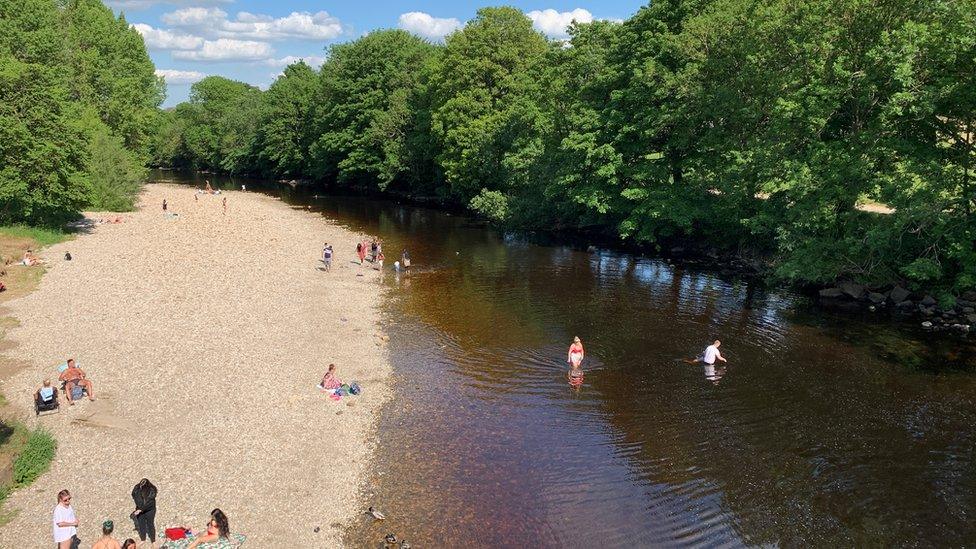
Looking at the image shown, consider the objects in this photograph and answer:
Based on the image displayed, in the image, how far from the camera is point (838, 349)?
2683cm

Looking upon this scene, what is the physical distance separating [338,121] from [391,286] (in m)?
55.9

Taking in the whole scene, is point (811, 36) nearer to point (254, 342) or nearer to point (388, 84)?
point (254, 342)

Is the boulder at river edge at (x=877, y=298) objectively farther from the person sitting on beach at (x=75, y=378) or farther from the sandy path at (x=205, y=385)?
the person sitting on beach at (x=75, y=378)

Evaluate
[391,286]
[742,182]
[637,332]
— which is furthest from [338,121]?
[637,332]

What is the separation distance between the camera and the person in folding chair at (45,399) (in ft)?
60.7

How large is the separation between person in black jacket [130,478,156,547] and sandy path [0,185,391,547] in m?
0.73

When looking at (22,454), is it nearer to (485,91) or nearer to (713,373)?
(713,373)

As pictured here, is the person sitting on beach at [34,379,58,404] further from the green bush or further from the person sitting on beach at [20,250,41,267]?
the person sitting on beach at [20,250,41,267]

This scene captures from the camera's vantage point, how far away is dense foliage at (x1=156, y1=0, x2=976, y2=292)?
2912cm

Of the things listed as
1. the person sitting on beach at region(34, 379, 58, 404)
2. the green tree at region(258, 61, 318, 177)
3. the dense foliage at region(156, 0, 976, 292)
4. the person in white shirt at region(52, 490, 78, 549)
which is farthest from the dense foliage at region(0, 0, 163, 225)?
the person in white shirt at region(52, 490, 78, 549)

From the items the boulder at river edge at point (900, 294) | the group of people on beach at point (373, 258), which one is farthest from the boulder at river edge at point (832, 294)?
the group of people on beach at point (373, 258)

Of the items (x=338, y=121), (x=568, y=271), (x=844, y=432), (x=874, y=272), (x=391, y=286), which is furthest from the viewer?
(x=338, y=121)

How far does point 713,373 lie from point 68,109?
44.1m

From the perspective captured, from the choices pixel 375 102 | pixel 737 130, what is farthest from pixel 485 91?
pixel 737 130
